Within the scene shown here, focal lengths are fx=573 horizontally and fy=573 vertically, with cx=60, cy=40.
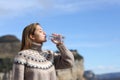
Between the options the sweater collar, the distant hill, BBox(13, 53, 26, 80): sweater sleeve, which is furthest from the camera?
the distant hill

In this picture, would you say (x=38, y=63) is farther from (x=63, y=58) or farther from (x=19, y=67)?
(x=63, y=58)

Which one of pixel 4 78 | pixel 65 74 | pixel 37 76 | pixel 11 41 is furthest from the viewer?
pixel 11 41

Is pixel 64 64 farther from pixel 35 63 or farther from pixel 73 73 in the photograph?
pixel 73 73

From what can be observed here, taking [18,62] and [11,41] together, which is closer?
[18,62]

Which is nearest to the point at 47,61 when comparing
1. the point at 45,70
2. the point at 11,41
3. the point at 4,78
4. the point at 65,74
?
the point at 45,70

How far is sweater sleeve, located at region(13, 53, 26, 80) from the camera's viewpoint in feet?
24.1

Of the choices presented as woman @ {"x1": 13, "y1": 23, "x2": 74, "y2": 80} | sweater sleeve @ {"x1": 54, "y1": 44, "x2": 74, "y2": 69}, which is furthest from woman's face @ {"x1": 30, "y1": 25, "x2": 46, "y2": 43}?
sweater sleeve @ {"x1": 54, "y1": 44, "x2": 74, "y2": 69}

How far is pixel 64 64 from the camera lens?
25.2 ft

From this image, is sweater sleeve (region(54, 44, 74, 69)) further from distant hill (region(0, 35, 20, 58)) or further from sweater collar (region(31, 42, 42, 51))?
distant hill (region(0, 35, 20, 58))

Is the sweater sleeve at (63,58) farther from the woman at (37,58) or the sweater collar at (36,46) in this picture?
the sweater collar at (36,46)

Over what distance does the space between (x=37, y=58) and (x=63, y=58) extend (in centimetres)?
37

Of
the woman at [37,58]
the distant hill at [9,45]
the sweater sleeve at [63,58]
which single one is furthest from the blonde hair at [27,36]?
the distant hill at [9,45]

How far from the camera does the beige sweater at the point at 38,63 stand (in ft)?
24.3

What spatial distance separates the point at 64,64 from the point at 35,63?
17.3 inches
